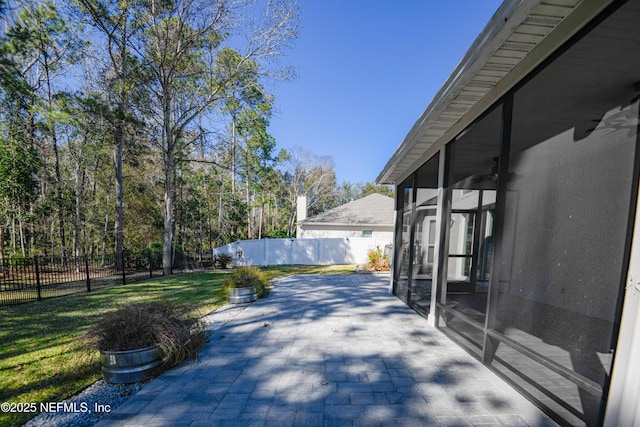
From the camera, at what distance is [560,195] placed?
2.35 meters

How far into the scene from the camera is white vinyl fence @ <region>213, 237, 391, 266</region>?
44.3ft

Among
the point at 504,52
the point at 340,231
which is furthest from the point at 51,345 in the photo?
the point at 340,231

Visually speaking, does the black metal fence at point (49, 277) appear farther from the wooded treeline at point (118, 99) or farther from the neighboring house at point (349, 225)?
the neighboring house at point (349, 225)

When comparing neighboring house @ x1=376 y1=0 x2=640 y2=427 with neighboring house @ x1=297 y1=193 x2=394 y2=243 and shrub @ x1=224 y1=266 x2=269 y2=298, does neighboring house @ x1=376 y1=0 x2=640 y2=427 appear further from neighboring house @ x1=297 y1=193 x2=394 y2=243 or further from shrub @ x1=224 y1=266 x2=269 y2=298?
neighboring house @ x1=297 y1=193 x2=394 y2=243

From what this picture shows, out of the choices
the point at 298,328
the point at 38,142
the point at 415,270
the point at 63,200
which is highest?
the point at 38,142

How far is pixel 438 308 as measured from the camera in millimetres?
3910

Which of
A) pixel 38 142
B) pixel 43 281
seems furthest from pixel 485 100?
pixel 38 142

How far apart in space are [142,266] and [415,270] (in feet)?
43.9

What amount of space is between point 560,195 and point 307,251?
12200 millimetres

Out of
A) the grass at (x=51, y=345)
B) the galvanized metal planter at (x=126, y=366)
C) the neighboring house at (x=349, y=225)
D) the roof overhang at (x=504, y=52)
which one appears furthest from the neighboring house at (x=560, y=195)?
the neighboring house at (x=349, y=225)

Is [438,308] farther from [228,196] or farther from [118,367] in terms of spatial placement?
[228,196]

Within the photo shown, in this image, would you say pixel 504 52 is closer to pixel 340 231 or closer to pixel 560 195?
pixel 560 195

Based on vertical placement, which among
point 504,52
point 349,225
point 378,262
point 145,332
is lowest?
point 378,262

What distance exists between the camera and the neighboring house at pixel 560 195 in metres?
1.62
